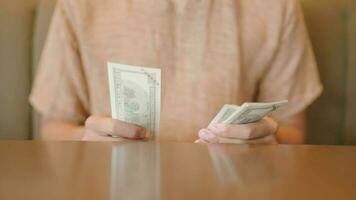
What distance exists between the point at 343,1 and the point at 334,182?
0.86 m

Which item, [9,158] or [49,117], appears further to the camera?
[49,117]

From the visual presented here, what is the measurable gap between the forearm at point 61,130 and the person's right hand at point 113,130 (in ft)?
0.32

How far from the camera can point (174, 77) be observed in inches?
46.3

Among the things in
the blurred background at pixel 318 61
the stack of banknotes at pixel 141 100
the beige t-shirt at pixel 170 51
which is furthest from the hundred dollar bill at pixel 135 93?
the blurred background at pixel 318 61

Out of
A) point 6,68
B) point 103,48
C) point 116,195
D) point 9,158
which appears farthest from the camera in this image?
point 6,68

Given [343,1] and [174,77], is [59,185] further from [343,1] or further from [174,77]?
[343,1]

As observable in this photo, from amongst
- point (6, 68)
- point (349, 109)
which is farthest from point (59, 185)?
point (349, 109)

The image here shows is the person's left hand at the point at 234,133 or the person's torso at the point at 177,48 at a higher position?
the person's torso at the point at 177,48

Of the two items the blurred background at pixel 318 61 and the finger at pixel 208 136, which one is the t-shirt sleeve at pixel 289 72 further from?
the finger at pixel 208 136

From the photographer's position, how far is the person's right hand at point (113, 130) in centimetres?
102

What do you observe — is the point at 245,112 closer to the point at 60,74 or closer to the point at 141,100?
the point at 141,100

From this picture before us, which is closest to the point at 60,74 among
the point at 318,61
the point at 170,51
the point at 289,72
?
the point at 170,51

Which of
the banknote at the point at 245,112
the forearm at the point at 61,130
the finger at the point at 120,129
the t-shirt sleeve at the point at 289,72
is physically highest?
the t-shirt sleeve at the point at 289,72

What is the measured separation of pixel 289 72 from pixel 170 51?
264mm
